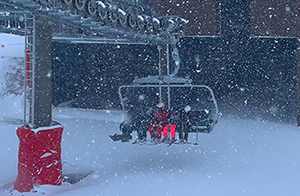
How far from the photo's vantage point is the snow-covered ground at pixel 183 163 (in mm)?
5320

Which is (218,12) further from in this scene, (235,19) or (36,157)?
(36,157)

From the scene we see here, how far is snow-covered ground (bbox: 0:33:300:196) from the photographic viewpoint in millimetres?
5289

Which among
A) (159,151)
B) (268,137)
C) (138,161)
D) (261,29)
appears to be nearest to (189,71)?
(261,29)

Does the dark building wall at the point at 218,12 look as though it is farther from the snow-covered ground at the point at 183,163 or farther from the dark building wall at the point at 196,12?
the snow-covered ground at the point at 183,163

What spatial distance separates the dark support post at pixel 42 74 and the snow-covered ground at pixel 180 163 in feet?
1.51

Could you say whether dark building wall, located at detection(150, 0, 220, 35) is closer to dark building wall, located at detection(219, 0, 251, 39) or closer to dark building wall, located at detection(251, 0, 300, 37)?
dark building wall, located at detection(219, 0, 251, 39)

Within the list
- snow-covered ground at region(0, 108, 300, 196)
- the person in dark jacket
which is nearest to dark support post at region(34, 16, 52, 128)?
snow-covered ground at region(0, 108, 300, 196)

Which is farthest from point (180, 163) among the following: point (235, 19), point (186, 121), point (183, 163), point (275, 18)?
point (235, 19)

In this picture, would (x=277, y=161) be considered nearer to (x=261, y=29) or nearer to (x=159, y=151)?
(x=159, y=151)

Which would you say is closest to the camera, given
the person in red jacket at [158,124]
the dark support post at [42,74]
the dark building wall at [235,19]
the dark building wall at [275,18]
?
the dark support post at [42,74]

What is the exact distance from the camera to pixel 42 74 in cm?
527

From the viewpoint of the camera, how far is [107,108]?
552 inches

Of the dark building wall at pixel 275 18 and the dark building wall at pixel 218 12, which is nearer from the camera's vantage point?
the dark building wall at pixel 275 18

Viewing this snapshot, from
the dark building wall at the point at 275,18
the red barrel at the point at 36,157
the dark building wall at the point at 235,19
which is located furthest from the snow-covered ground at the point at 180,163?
the dark building wall at the point at 235,19
